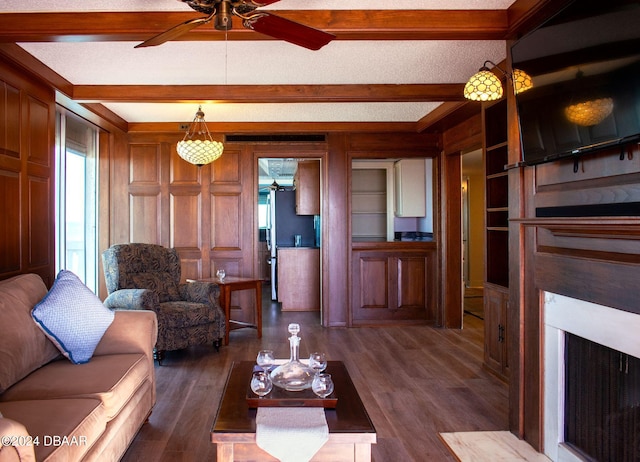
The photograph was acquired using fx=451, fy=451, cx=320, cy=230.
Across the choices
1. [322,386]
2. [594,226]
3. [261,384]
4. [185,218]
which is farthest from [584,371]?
[185,218]

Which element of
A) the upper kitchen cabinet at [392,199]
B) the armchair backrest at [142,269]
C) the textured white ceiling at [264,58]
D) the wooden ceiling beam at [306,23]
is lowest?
the armchair backrest at [142,269]

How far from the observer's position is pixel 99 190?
218 inches

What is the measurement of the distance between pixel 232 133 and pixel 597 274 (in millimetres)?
4590

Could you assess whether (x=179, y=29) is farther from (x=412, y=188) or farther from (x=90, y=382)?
(x=412, y=188)

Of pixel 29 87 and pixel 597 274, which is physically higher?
pixel 29 87

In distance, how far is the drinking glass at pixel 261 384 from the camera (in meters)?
1.96

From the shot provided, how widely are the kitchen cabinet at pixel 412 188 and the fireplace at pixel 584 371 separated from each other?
184 inches

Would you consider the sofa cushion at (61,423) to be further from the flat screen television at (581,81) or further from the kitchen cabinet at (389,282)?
the kitchen cabinet at (389,282)

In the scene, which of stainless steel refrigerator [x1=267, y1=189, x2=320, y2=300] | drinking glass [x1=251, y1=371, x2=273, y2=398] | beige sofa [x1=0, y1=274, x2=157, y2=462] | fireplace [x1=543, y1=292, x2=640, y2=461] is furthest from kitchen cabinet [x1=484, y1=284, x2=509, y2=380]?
stainless steel refrigerator [x1=267, y1=189, x2=320, y2=300]

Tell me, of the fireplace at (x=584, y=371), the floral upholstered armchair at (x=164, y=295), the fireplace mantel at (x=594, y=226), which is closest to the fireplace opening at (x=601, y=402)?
the fireplace at (x=584, y=371)

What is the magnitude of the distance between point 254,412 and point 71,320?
1231 millimetres

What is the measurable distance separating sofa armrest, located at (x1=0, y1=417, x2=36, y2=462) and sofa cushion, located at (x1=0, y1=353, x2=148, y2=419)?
70 cm

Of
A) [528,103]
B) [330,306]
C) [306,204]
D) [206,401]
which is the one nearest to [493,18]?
[528,103]

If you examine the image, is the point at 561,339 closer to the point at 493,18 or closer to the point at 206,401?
the point at 493,18
